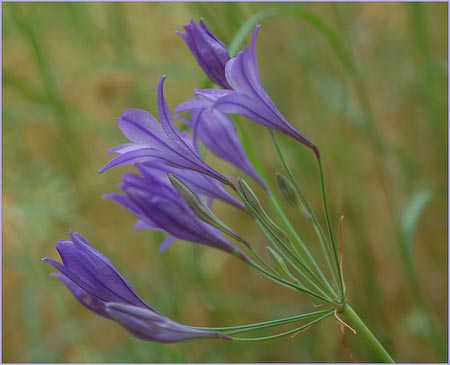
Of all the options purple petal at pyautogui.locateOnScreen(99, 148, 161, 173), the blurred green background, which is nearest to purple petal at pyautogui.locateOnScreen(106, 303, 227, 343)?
purple petal at pyautogui.locateOnScreen(99, 148, 161, 173)

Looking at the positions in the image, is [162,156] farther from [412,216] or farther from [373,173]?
[373,173]

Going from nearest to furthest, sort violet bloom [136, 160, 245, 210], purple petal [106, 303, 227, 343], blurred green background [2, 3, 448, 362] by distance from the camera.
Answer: purple petal [106, 303, 227, 343] → violet bloom [136, 160, 245, 210] → blurred green background [2, 3, 448, 362]

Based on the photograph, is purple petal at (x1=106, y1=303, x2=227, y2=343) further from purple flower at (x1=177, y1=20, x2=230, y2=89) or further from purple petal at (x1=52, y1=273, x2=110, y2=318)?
purple flower at (x1=177, y1=20, x2=230, y2=89)

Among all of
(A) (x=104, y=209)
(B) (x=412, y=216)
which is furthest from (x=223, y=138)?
(A) (x=104, y=209)

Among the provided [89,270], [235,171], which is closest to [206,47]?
[89,270]

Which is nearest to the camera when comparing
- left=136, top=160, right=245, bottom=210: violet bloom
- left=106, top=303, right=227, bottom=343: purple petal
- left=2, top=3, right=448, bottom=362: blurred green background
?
left=106, top=303, right=227, bottom=343: purple petal

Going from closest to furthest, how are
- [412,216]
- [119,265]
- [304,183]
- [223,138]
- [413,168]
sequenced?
[223,138]
[412,216]
[119,265]
[413,168]
[304,183]
